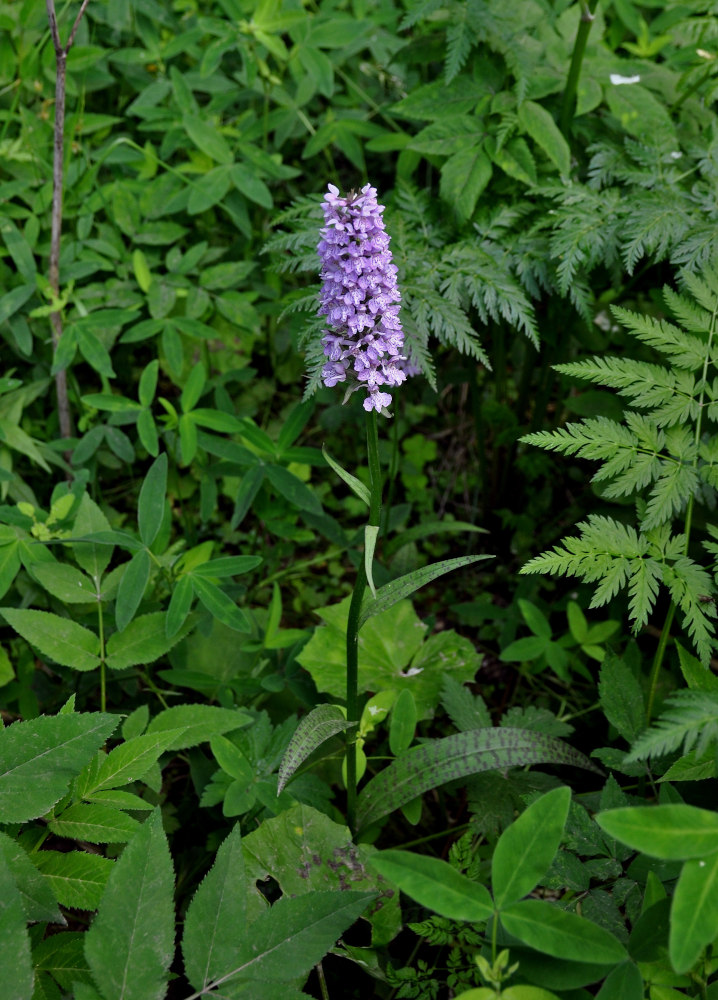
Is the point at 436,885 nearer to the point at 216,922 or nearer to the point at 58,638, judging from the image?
the point at 216,922

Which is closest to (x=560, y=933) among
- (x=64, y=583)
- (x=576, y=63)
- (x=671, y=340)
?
(x=671, y=340)

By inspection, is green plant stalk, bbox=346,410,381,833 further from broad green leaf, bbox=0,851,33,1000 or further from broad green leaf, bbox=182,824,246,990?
broad green leaf, bbox=0,851,33,1000

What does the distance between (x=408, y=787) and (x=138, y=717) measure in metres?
0.75

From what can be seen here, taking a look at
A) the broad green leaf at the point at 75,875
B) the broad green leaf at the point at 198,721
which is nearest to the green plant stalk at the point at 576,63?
the broad green leaf at the point at 198,721

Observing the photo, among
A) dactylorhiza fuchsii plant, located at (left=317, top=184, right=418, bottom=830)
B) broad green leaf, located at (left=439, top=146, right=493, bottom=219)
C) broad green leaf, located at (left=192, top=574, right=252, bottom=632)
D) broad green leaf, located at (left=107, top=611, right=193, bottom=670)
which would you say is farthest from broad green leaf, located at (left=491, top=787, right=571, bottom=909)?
broad green leaf, located at (left=439, top=146, right=493, bottom=219)

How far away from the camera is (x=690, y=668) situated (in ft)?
5.90

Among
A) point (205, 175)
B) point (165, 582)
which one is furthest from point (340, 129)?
point (165, 582)

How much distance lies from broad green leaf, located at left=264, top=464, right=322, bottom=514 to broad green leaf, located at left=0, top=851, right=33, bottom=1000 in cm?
149

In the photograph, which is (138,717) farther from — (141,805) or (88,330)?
(88,330)

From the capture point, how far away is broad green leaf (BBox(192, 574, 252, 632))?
2162mm

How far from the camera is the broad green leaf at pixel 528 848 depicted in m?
1.31

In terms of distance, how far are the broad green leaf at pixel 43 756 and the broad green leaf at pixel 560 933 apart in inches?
34.0

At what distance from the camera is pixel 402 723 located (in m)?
2.00

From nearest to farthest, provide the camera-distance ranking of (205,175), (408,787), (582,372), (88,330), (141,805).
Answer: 1. (141,805)
2. (408,787)
3. (582,372)
4. (88,330)
5. (205,175)
